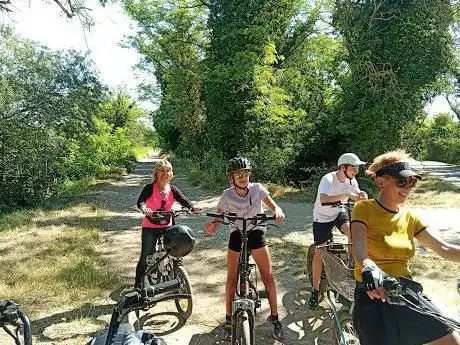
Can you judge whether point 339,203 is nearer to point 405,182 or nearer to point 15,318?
point 405,182

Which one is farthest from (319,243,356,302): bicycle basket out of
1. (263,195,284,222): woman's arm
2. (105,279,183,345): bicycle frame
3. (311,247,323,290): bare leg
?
(105,279,183,345): bicycle frame

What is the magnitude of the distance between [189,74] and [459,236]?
16258mm

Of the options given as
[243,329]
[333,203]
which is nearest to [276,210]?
[333,203]

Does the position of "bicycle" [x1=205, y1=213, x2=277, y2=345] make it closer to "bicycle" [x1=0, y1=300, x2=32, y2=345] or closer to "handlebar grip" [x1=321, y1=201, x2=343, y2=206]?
"handlebar grip" [x1=321, y1=201, x2=343, y2=206]

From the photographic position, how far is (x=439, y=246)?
2904 millimetres

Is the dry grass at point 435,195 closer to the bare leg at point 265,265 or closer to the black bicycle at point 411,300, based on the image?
the bare leg at point 265,265

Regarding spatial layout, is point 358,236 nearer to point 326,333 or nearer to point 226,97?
point 326,333

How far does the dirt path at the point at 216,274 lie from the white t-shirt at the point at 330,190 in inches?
46.0

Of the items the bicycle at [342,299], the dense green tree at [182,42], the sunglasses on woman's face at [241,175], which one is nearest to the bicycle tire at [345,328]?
the bicycle at [342,299]

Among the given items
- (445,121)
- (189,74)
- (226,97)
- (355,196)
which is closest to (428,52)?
(226,97)

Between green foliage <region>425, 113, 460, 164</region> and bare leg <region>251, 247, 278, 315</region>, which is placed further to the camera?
green foliage <region>425, 113, 460, 164</region>

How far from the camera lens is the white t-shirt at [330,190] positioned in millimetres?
5426

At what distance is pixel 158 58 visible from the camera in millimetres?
31891

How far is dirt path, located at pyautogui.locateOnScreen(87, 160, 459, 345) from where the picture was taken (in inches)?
203
